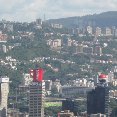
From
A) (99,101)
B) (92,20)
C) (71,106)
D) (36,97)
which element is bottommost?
(71,106)

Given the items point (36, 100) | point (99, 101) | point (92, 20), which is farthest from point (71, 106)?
point (92, 20)

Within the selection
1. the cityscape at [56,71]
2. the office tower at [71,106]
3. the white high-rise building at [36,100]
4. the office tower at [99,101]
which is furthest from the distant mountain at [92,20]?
the white high-rise building at [36,100]

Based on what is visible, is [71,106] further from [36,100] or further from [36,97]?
[36,100]

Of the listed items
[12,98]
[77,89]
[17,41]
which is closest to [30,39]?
[17,41]

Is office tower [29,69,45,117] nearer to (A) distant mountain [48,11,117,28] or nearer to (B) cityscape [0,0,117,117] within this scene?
(B) cityscape [0,0,117,117]

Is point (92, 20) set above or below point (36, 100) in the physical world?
above

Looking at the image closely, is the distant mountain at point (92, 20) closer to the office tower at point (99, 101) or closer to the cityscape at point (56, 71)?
the cityscape at point (56, 71)
